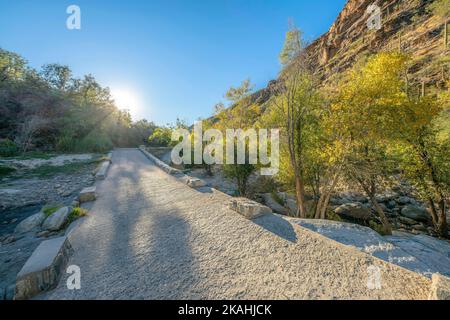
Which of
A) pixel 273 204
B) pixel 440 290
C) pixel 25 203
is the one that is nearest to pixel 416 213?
pixel 273 204

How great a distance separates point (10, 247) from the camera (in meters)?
3.00

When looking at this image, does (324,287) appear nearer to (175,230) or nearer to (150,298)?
(150,298)

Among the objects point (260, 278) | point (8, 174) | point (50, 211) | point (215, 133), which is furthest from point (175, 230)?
point (8, 174)

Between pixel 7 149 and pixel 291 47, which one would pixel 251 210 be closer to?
pixel 291 47

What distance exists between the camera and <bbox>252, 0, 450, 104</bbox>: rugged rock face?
891 cm

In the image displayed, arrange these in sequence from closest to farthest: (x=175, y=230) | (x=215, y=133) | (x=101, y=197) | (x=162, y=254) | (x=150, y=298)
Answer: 1. (x=150, y=298)
2. (x=162, y=254)
3. (x=175, y=230)
4. (x=101, y=197)
5. (x=215, y=133)

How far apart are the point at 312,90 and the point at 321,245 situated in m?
5.26

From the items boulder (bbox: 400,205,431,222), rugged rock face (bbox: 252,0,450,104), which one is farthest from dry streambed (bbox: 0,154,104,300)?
boulder (bbox: 400,205,431,222)

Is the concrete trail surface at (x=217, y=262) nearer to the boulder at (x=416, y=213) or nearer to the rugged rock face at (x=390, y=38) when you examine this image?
the rugged rock face at (x=390, y=38)

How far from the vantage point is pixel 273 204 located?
7.84 m

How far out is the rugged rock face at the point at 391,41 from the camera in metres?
8.91

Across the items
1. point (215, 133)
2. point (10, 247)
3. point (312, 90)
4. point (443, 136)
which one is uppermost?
point (312, 90)

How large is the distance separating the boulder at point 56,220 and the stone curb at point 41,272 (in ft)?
4.47

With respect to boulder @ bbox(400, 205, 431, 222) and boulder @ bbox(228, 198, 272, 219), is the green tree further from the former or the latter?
boulder @ bbox(400, 205, 431, 222)
